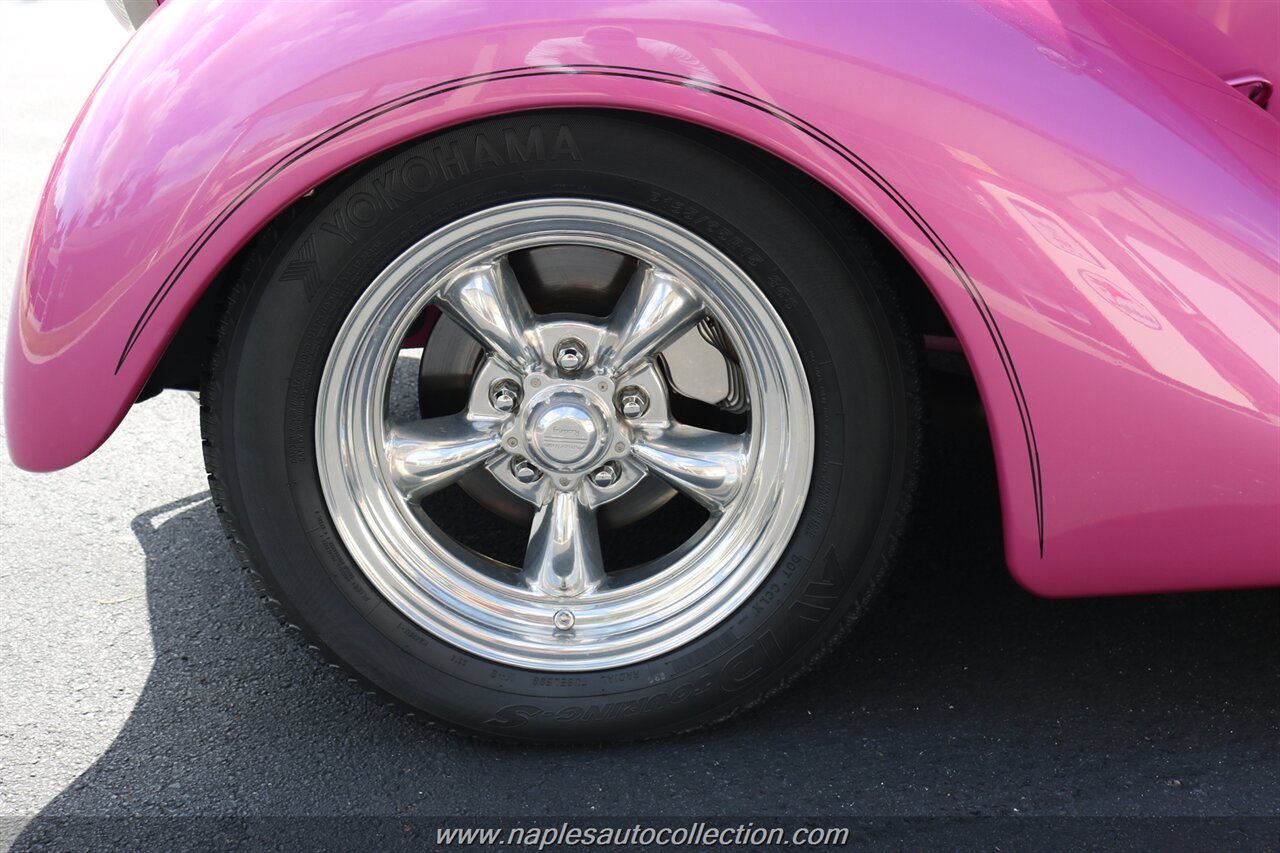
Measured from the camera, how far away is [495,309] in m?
1.80

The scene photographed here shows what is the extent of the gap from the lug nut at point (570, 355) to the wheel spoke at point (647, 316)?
33 mm

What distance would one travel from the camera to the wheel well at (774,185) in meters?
1.57

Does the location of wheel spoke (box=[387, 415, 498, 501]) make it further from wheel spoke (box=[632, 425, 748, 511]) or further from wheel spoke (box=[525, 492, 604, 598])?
wheel spoke (box=[632, 425, 748, 511])

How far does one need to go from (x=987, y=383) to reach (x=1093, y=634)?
0.76 m

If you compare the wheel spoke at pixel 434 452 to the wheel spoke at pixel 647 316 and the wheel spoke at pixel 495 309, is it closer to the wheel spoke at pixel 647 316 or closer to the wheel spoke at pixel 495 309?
the wheel spoke at pixel 495 309

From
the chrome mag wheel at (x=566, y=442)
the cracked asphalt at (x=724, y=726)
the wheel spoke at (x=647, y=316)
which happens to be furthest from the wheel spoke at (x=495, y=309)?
the cracked asphalt at (x=724, y=726)

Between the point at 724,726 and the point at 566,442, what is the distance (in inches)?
20.2

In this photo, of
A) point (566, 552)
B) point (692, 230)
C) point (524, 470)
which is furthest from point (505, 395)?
point (692, 230)

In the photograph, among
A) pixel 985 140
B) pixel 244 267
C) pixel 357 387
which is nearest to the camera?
pixel 985 140

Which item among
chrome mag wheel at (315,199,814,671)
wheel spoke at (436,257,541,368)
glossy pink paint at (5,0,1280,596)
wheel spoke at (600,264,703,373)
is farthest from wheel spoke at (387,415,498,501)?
glossy pink paint at (5,0,1280,596)

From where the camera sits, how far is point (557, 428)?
71.4 inches

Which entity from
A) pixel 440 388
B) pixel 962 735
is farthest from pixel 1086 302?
pixel 440 388

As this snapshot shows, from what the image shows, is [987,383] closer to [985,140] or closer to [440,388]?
[985,140]

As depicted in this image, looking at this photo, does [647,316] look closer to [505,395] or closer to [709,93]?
[505,395]
